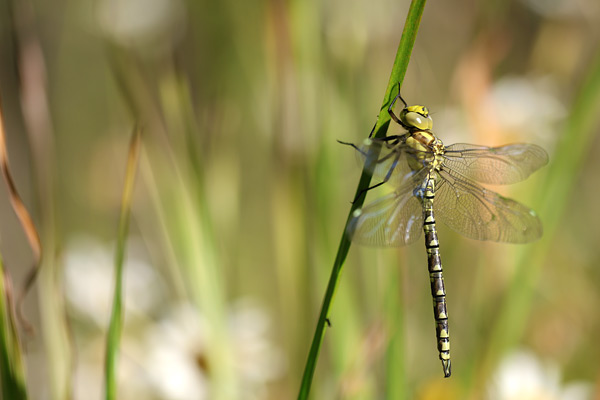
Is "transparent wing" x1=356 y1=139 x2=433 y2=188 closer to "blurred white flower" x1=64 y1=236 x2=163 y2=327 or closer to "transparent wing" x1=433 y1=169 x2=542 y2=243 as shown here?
"transparent wing" x1=433 y1=169 x2=542 y2=243

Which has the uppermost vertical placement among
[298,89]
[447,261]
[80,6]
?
[80,6]

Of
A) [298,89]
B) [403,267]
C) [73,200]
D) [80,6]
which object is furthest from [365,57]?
[80,6]

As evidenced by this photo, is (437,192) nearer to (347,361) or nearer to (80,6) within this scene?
(347,361)

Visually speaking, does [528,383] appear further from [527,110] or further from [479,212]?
Result: [527,110]

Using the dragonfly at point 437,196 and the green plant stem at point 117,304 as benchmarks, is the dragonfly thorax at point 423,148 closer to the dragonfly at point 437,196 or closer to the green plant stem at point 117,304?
the dragonfly at point 437,196

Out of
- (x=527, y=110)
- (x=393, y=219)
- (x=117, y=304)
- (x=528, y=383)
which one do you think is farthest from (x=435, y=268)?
(x=527, y=110)
